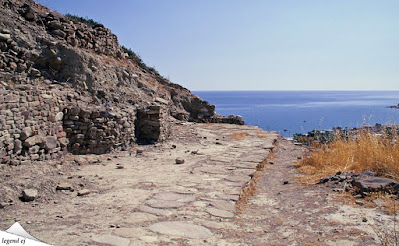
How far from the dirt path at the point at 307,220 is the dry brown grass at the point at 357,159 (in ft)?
2.91

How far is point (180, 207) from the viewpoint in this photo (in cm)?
412

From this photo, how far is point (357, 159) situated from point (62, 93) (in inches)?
238

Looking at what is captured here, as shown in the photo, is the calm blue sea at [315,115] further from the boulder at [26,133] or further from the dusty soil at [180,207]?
the boulder at [26,133]

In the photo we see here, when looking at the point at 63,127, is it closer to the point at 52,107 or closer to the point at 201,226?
the point at 52,107

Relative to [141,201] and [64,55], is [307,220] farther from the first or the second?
[64,55]

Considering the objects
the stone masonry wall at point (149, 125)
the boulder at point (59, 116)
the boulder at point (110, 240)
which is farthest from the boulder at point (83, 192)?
the stone masonry wall at point (149, 125)

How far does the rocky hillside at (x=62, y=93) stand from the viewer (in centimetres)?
569

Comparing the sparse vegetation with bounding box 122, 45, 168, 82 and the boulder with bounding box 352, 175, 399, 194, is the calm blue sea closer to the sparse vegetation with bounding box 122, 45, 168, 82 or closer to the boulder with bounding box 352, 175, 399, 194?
the boulder with bounding box 352, 175, 399, 194


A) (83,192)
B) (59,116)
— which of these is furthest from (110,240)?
(59,116)

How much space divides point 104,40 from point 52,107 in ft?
16.2

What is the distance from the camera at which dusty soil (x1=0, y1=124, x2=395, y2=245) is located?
10.6ft

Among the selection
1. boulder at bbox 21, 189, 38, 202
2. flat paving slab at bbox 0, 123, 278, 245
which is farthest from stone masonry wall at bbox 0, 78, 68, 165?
boulder at bbox 21, 189, 38, 202

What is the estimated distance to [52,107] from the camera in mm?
6391

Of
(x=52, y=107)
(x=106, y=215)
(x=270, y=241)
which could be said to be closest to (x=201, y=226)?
(x=270, y=241)
